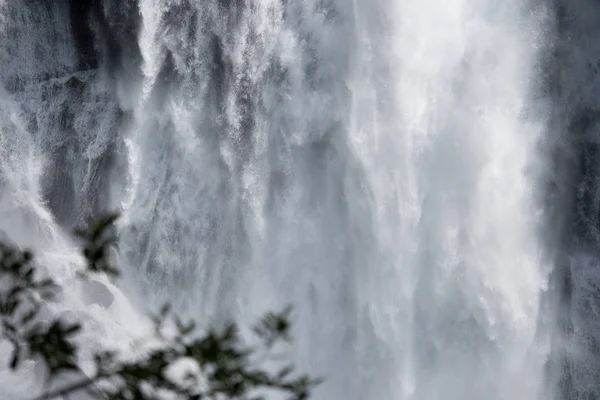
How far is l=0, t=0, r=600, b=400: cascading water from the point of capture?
19.5 metres

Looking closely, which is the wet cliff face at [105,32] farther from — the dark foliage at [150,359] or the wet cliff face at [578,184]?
the dark foliage at [150,359]

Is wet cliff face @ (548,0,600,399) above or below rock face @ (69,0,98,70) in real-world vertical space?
below

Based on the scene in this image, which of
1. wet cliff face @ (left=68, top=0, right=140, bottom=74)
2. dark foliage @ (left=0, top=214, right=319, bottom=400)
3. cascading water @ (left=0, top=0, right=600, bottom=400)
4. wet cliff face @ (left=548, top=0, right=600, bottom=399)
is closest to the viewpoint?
dark foliage @ (left=0, top=214, right=319, bottom=400)

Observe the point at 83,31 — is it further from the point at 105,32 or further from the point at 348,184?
the point at 348,184

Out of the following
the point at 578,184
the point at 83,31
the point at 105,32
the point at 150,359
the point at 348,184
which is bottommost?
the point at 150,359

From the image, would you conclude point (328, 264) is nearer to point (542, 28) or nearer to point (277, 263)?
point (277, 263)

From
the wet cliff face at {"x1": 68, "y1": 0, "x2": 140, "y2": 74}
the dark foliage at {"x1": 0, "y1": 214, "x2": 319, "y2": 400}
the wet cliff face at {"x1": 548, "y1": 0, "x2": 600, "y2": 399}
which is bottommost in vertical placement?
the dark foliage at {"x1": 0, "y1": 214, "x2": 319, "y2": 400}

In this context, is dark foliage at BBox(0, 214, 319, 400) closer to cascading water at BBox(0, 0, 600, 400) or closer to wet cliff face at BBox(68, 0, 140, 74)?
cascading water at BBox(0, 0, 600, 400)

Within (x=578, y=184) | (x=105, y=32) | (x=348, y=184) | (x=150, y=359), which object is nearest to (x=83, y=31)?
(x=105, y=32)

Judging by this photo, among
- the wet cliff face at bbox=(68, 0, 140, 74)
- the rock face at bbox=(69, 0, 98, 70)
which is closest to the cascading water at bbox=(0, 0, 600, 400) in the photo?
the wet cliff face at bbox=(68, 0, 140, 74)

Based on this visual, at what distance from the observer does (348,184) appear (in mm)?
19891

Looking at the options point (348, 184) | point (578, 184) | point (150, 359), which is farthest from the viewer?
point (348, 184)

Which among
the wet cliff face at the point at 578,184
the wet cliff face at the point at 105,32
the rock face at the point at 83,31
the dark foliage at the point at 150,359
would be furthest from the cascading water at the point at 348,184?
the dark foliage at the point at 150,359

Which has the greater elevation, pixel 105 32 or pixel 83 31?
pixel 83 31
